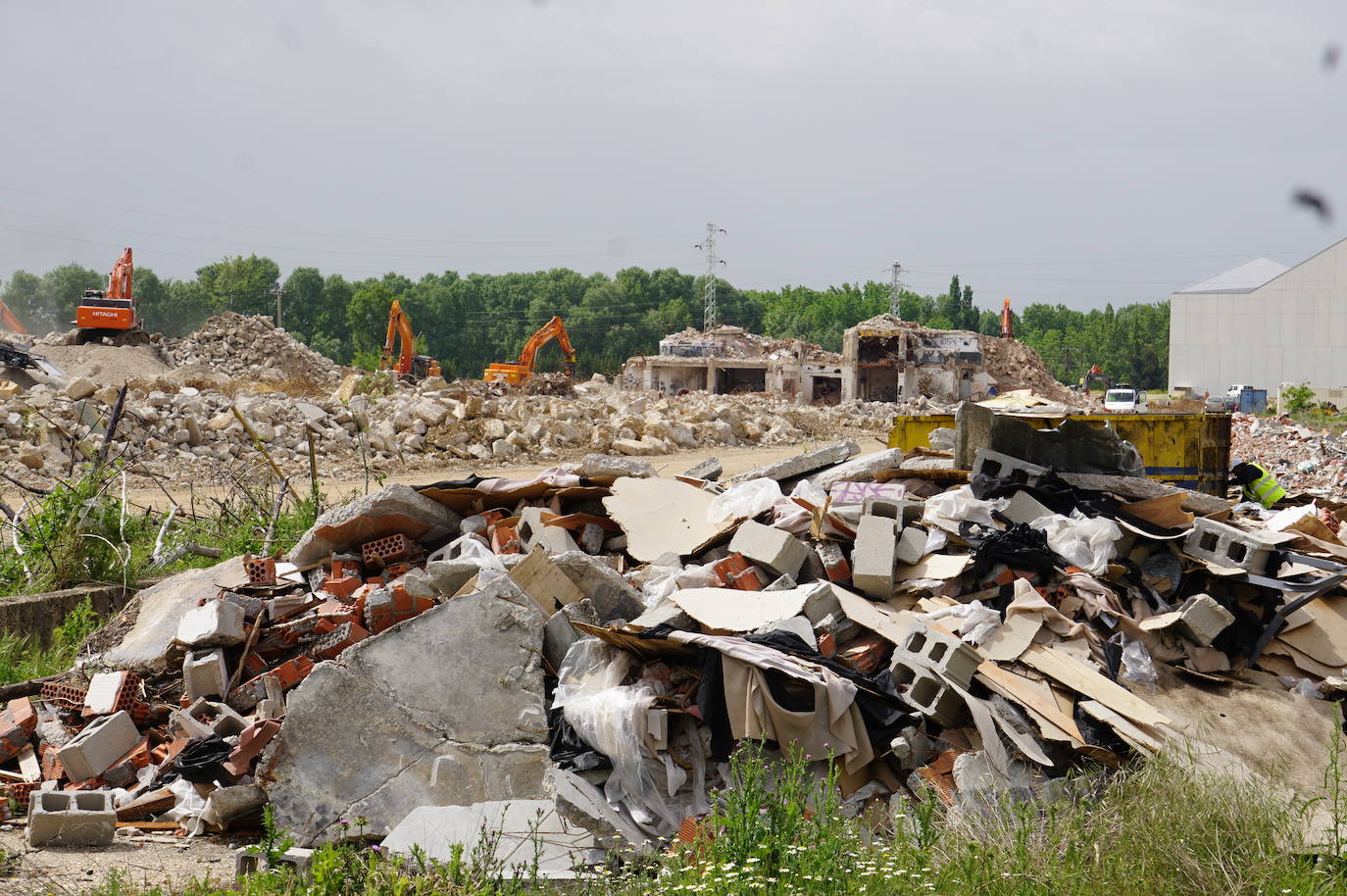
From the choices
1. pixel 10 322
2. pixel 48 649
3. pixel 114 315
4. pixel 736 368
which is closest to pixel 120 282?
pixel 114 315

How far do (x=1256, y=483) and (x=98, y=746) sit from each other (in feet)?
31.3

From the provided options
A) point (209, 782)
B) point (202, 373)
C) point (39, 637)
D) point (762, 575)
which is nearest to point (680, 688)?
point (762, 575)

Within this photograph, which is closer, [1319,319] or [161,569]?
[161,569]

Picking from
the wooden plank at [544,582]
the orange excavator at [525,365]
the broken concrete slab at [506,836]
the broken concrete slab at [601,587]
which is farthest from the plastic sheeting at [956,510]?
the orange excavator at [525,365]

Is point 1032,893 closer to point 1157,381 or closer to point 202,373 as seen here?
point 202,373

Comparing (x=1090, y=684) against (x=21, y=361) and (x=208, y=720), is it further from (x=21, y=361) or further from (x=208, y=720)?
(x=21, y=361)

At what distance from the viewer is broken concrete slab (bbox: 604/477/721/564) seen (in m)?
6.64

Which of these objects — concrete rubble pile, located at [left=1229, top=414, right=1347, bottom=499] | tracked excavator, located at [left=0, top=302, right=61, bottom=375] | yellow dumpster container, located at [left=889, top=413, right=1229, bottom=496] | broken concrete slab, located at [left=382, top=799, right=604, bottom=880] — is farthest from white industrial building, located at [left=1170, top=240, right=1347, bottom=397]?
broken concrete slab, located at [left=382, top=799, right=604, bottom=880]

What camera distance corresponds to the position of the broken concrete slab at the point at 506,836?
4141 millimetres

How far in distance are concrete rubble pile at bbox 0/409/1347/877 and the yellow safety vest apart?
2.62 meters

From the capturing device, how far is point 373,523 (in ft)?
22.3

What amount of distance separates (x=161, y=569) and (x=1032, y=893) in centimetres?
A: 709

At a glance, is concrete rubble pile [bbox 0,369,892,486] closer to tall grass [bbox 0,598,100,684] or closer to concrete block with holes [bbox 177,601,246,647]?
tall grass [bbox 0,598,100,684]

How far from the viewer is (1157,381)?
7950 centimetres
